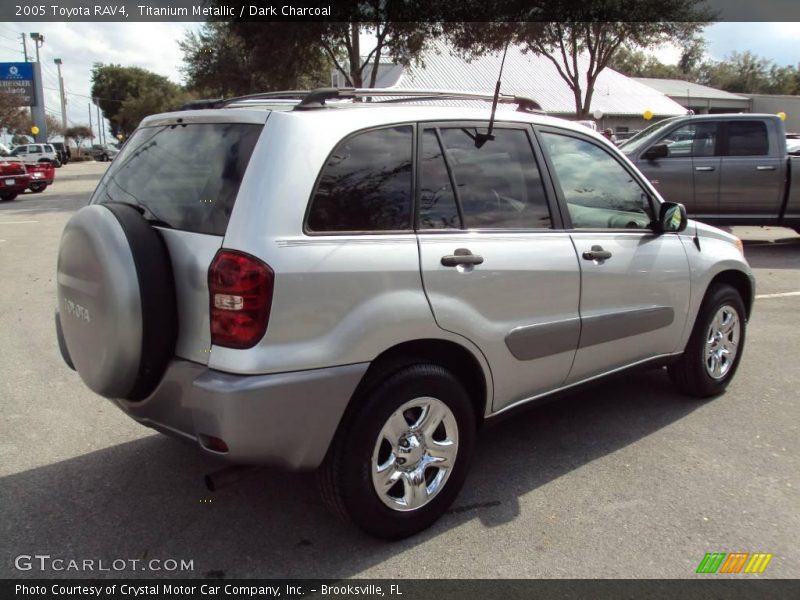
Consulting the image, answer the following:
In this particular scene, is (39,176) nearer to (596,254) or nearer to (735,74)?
(596,254)

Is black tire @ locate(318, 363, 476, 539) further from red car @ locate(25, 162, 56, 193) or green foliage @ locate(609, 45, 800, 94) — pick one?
green foliage @ locate(609, 45, 800, 94)

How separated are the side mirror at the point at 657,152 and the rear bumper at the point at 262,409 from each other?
9001 millimetres

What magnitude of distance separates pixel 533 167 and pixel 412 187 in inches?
32.5

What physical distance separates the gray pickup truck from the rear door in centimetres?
885

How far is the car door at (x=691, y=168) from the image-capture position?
34.3 feet

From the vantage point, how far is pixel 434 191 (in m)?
3.11

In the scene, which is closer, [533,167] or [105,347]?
[105,347]

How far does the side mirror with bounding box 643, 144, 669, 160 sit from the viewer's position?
1036 centimetres

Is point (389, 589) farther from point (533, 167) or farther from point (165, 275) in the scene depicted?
point (533, 167)

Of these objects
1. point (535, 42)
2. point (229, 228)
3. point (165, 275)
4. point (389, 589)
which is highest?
point (535, 42)

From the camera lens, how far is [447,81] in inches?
1416

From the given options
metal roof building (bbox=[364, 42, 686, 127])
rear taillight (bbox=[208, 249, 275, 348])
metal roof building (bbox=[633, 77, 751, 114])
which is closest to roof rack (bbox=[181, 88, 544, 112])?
rear taillight (bbox=[208, 249, 275, 348])

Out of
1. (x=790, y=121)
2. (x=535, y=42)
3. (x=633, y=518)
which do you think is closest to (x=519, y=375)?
(x=633, y=518)

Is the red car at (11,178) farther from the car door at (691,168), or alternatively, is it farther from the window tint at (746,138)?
the window tint at (746,138)
